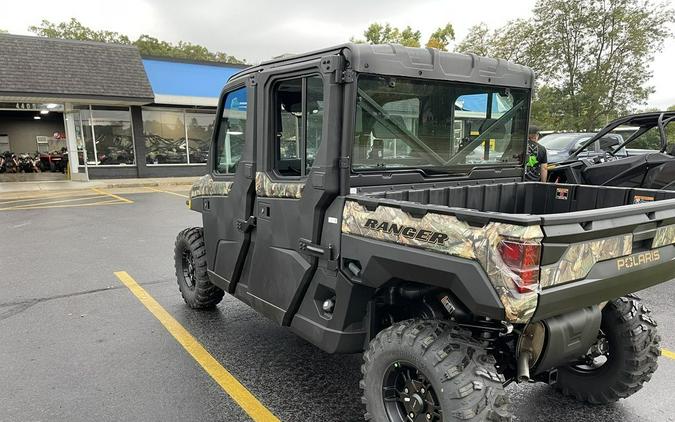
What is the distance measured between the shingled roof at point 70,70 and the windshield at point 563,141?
45.5 ft

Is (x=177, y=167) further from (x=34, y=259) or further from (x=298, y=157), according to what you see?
(x=298, y=157)

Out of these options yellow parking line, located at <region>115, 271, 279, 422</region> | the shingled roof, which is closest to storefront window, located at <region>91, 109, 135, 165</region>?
the shingled roof

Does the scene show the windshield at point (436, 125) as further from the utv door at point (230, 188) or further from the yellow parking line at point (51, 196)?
the yellow parking line at point (51, 196)

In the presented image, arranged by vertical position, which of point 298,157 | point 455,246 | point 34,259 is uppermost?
point 298,157

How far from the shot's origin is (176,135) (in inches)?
795

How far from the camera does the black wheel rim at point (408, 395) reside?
8.16ft

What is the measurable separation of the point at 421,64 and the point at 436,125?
49 cm

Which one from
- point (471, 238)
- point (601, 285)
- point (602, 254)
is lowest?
point (601, 285)

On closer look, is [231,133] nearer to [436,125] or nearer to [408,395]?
[436,125]

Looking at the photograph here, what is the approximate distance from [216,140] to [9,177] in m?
21.8

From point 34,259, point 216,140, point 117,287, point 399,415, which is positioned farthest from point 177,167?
point 399,415

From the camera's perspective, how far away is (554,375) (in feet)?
10.1

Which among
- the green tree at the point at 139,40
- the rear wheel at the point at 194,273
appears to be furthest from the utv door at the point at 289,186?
the green tree at the point at 139,40

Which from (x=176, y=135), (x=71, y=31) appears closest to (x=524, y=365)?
(x=176, y=135)
